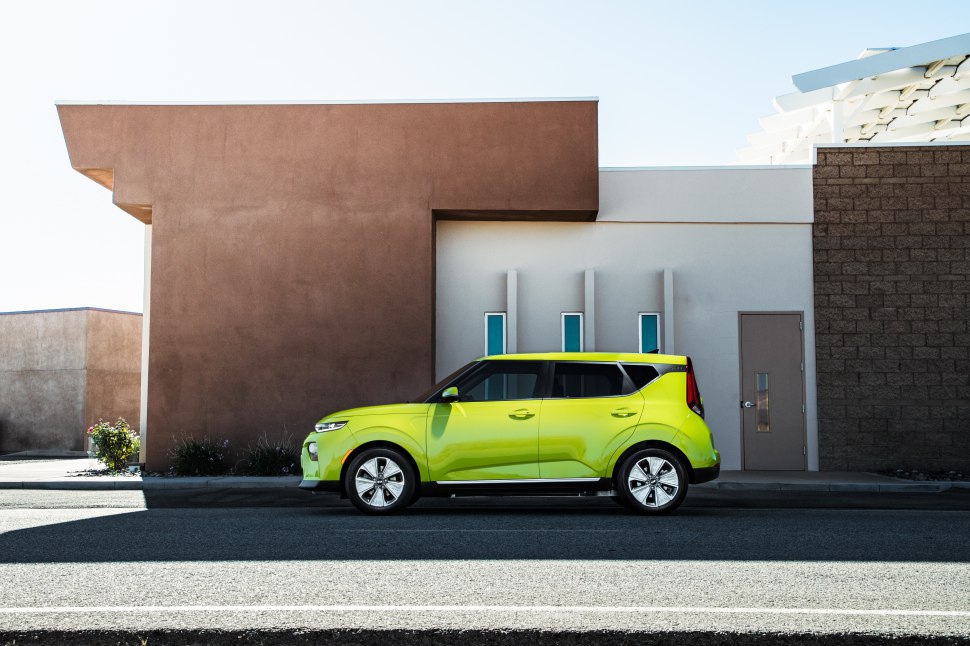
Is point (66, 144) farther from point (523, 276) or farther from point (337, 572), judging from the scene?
point (337, 572)

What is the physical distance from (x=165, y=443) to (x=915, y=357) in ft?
44.2

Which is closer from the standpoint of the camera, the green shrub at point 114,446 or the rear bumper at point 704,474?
the rear bumper at point 704,474

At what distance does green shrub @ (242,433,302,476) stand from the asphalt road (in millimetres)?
5334

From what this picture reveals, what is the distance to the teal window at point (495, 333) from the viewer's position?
17.9m

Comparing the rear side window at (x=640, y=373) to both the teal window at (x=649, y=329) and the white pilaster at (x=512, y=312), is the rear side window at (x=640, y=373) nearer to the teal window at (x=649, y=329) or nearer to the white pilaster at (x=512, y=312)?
the white pilaster at (x=512, y=312)

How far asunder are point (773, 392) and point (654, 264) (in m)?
3.19

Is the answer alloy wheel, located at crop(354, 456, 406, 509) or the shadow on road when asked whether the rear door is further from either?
alloy wheel, located at crop(354, 456, 406, 509)

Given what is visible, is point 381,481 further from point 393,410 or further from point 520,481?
point 520,481

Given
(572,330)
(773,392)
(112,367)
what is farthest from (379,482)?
(112,367)

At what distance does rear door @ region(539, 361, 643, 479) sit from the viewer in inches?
414

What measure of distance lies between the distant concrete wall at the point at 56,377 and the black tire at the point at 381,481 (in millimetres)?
19923

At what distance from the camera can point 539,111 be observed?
17.5m

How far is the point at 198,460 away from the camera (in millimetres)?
16469

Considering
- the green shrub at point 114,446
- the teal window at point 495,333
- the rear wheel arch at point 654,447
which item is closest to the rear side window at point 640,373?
the rear wheel arch at point 654,447
